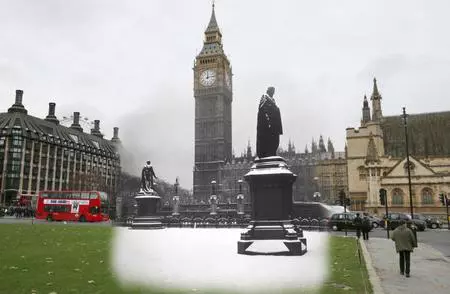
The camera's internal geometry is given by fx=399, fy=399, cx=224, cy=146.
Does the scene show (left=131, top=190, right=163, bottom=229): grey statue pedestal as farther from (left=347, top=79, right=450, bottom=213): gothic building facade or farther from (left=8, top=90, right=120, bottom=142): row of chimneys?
(left=8, top=90, right=120, bottom=142): row of chimneys

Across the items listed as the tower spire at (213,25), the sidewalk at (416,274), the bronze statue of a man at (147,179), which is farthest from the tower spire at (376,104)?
the sidewalk at (416,274)

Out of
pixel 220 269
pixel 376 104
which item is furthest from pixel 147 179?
pixel 376 104

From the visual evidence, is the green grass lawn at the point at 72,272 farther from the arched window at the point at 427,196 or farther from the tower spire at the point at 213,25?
the tower spire at the point at 213,25

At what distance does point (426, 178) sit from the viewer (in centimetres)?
5588

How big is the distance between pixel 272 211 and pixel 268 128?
8.90 ft

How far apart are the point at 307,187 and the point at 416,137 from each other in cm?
2855

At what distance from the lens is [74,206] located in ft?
141

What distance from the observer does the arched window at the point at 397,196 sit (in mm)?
56684

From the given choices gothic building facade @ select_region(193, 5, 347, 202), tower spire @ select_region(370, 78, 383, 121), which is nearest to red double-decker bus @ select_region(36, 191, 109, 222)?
tower spire @ select_region(370, 78, 383, 121)

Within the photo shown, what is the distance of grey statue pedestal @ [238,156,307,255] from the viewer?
12117 mm

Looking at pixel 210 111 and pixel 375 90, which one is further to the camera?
pixel 210 111

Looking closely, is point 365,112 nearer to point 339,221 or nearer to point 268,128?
point 339,221

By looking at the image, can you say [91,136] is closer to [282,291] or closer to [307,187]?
[307,187]

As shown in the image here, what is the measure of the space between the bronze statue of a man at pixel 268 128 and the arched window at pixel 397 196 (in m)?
49.7
